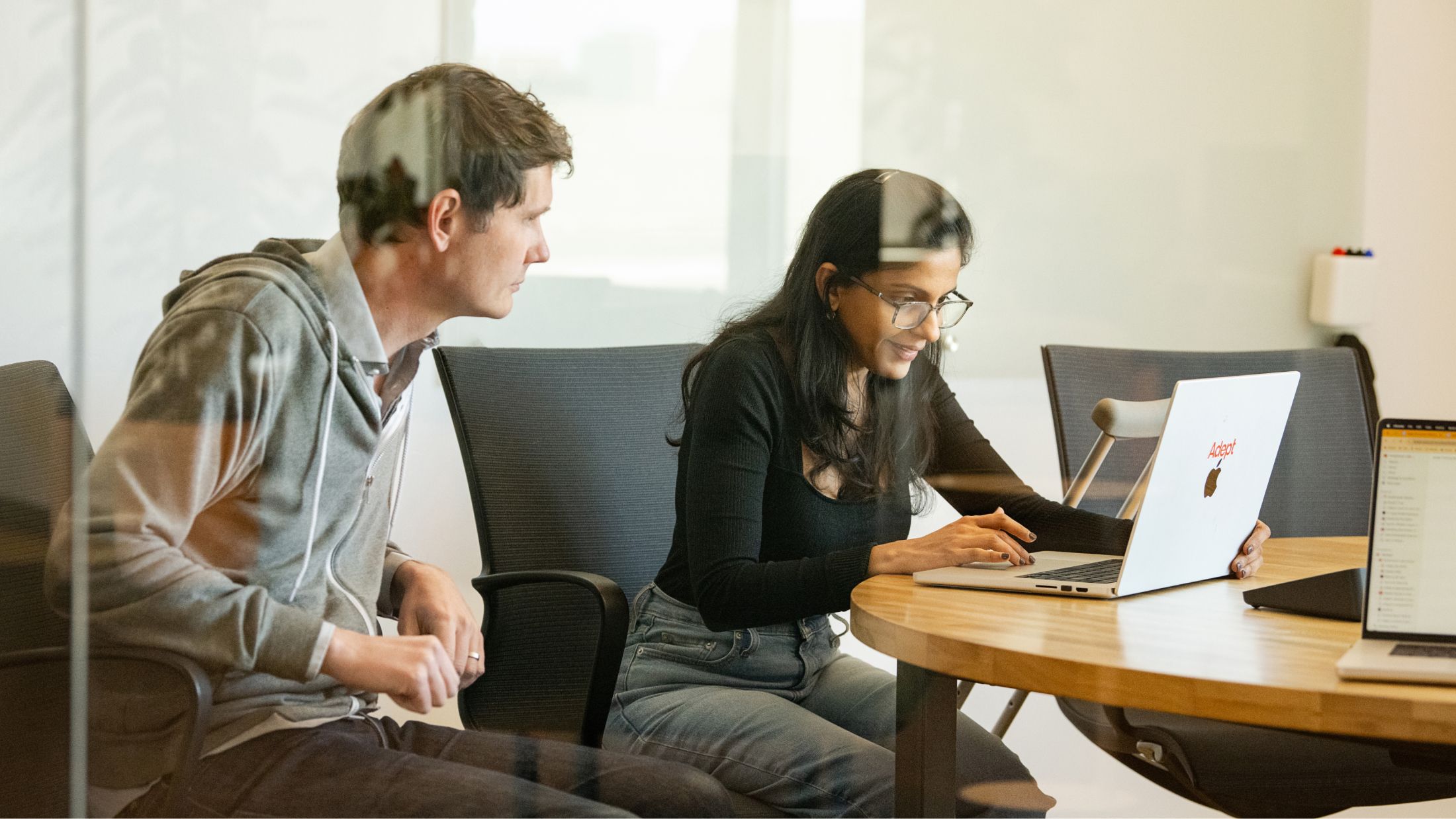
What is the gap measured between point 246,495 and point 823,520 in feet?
2.46

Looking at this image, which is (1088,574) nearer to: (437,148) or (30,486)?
(437,148)

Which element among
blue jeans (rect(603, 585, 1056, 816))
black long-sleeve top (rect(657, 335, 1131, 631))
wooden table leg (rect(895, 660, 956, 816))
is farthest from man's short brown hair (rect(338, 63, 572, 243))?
wooden table leg (rect(895, 660, 956, 816))

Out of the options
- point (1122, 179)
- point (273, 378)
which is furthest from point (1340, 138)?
point (273, 378)

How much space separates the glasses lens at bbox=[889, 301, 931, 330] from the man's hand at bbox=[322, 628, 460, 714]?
0.78m

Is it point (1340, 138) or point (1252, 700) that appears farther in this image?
point (1340, 138)

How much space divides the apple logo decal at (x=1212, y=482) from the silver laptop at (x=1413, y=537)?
0.20 m

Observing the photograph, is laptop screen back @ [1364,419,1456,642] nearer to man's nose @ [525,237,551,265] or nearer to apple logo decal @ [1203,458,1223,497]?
apple logo decal @ [1203,458,1223,497]

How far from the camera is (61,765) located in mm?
1579

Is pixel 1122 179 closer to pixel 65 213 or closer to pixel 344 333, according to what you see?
pixel 344 333

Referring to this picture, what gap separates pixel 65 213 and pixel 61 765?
69cm

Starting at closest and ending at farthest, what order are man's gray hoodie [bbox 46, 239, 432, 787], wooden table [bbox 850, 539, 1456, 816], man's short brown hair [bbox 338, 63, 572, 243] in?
wooden table [bbox 850, 539, 1456, 816] < man's gray hoodie [bbox 46, 239, 432, 787] < man's short brown hair [bbox 338, 63, 572, 243]

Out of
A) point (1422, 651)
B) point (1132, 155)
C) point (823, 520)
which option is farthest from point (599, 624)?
point (1132, 155)

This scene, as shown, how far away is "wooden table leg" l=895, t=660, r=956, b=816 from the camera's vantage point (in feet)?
4.22

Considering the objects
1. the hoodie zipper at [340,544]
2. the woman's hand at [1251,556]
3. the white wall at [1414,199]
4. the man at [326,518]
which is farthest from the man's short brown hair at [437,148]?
the white wall at [1414,199]
